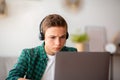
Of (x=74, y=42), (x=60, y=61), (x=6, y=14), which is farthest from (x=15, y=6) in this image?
(x=60, y=61)

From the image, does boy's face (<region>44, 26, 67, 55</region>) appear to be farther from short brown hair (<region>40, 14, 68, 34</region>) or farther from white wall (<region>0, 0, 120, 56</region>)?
white wall (<region>0, 0, 120, 56</region>)

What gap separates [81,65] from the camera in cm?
100

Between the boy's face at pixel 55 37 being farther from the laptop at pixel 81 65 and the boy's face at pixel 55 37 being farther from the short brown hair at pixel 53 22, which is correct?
the laptop at pixel 81 65

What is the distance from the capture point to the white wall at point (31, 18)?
313cm

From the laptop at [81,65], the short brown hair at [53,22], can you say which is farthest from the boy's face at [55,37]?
the laptop at [81,65]

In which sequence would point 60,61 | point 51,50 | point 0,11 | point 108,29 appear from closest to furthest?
1. point 60,61
2. point 51,50
3. point 0,11
4. point 108,29

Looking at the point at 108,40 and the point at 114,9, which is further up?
the point at 114,9

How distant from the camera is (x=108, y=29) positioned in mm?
3543

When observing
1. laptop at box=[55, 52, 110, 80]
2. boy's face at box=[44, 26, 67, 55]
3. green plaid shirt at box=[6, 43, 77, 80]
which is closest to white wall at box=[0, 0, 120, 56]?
green plaid shirt at box=[6, 43, 77, 80]

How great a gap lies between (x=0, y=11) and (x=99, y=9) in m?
1.43

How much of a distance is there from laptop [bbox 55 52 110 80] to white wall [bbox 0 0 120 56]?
226cm

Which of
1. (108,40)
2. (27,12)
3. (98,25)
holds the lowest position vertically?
(108,40)

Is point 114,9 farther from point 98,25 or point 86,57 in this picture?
point 86,57

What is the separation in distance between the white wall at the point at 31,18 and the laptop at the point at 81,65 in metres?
2.26
